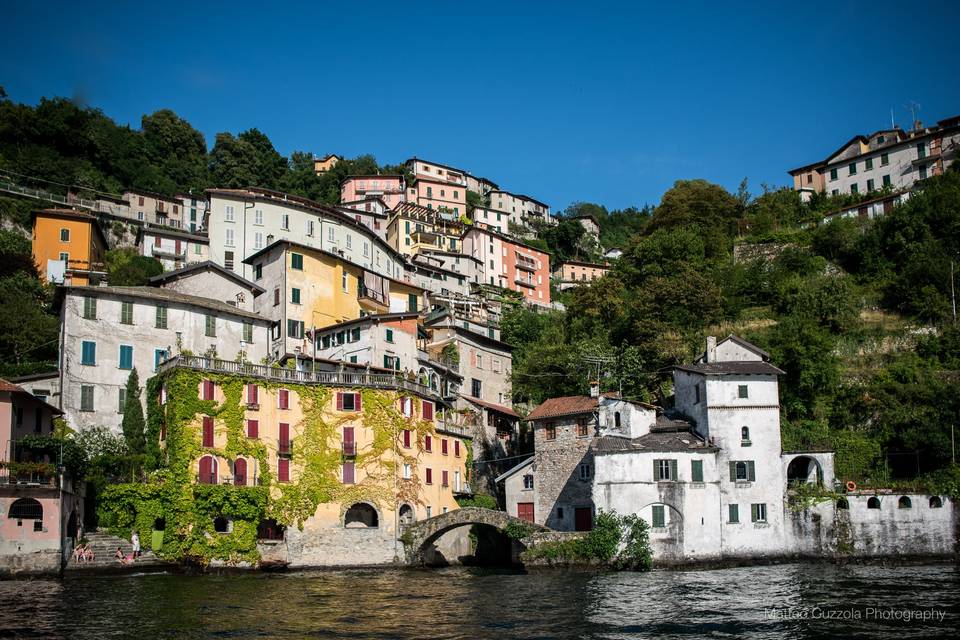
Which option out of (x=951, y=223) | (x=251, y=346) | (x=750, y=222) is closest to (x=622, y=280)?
(x=750, y=222)

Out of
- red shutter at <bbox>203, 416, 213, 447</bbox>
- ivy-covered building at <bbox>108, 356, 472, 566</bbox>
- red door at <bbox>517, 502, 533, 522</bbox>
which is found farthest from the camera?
red door at <bbox>517, 502, 533, 522</bbox>

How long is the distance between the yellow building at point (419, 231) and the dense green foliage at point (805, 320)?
70.3 feet

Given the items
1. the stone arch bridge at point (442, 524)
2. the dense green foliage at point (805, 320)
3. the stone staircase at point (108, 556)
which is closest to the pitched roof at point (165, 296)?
the stone staircase at point (108, 556)

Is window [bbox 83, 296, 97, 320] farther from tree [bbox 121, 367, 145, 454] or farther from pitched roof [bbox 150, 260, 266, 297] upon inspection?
pitched roof [bbox 150, 260, 266, 297]

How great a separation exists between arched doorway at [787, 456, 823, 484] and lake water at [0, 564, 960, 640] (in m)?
6.49

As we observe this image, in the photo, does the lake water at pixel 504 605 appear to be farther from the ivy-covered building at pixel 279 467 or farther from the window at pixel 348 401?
the window at pixel 348 401

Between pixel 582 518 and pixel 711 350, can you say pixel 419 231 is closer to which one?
pixel 711 350

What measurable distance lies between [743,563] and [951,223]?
39336 mm

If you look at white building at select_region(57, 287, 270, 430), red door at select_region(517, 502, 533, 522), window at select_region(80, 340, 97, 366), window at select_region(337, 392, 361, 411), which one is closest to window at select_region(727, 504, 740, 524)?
red door at select_region(517, 502, 533, 522)

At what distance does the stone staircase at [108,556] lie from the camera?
46875mm

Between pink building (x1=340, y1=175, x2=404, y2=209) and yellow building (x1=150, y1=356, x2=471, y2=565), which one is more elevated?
pink building (x1=340, y1=175, x2=404, y2=209)

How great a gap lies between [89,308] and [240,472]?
550 inches

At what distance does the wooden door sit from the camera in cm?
5691

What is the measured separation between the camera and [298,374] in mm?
54625
